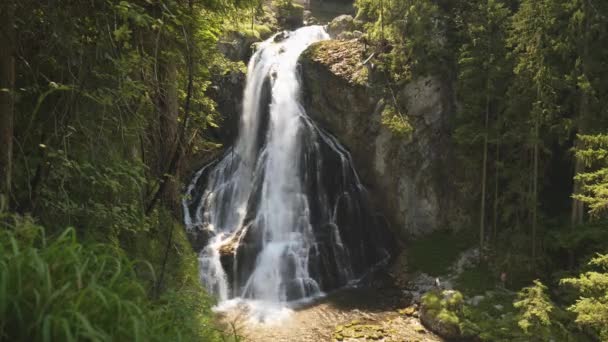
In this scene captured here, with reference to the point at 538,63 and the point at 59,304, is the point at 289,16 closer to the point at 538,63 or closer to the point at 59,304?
the point at 538,63

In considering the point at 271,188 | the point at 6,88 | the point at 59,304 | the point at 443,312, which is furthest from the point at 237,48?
the point at 59,304

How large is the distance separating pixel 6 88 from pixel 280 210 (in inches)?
564

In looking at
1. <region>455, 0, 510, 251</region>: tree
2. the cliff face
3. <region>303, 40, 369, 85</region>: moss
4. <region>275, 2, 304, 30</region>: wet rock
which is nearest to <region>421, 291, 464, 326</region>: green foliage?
<region>455, 0, 510, 251</region>: tree

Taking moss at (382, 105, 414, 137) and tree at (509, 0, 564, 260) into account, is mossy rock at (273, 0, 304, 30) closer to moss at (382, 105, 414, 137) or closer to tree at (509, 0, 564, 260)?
moss at (382, 105, 414, 137)

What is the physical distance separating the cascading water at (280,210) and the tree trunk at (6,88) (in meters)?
11.9

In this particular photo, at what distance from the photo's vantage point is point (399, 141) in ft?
57.6

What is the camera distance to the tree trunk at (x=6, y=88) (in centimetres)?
286

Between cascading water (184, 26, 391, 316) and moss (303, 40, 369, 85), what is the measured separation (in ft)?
4.24

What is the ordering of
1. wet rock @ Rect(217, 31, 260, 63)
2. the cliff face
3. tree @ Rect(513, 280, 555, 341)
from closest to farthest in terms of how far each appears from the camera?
tree @ Rect(513, 280, 555, 341) < the cliff face < wet rock @ Rect(217, 31, 260, 63)

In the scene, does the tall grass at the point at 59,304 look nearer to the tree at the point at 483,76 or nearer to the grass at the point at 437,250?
the tree at the point at 483,76

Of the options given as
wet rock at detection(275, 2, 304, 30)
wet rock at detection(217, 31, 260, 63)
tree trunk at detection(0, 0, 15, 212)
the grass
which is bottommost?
the grass

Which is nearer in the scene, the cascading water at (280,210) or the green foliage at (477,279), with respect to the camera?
the green foliage at (477,279)

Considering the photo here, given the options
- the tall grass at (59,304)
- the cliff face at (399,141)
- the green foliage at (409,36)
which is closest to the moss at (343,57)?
the cliff face at (399,141)

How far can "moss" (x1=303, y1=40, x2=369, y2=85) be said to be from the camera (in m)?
18.4
